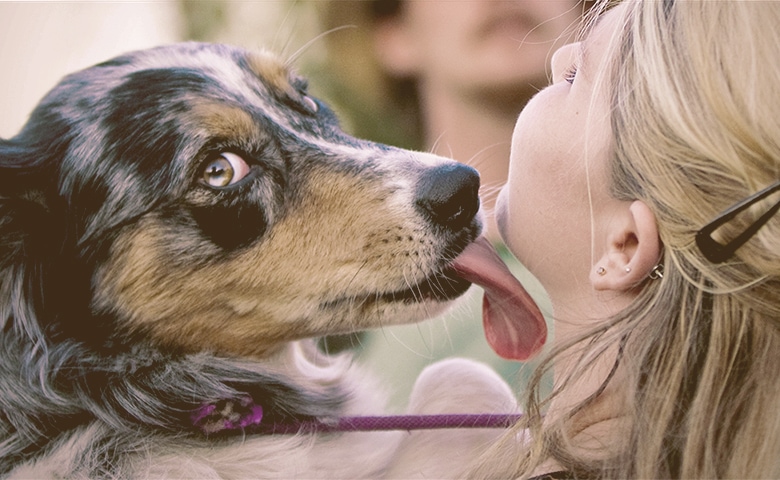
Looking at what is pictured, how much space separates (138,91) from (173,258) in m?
0.49

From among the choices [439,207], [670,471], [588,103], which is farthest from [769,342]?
[439,207]

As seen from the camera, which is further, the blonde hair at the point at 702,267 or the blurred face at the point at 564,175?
the blurred face at the point at 564,175

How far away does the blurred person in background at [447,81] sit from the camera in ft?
9.57

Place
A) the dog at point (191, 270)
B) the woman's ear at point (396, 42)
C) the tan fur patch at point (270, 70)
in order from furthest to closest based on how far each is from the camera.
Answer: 1. the woman's ear at point (396, 42)
2. the tan fur patch at point (270, 70)
3. the dog at point (191, 270)

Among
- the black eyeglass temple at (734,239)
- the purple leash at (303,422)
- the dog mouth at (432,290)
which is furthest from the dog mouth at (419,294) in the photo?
the black eyeglass temple at (734,239)

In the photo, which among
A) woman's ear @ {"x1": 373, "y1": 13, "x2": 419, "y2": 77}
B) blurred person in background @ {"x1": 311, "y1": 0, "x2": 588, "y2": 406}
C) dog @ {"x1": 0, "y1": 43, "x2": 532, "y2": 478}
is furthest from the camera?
woman's ear @ {"x1": 373, "y1": 13, "x2": 419, "y2": 77}

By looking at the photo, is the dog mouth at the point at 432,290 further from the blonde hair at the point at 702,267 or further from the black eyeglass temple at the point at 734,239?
the black eyeglass temple at the point at 734,239

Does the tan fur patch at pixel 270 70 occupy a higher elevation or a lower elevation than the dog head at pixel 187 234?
higher

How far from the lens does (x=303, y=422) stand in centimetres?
206

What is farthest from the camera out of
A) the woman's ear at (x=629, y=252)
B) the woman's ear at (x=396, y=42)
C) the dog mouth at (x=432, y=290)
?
the woman's ear at (x=396, y=42)

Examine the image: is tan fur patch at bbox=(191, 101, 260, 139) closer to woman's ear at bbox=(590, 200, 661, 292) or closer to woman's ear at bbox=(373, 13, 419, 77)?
woman's ear at bbox=(590, 200, 661, 292)

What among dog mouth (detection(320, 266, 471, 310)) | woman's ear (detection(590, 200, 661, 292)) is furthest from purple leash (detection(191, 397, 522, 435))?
woman's ear (detection(590, 200, 661, 292))

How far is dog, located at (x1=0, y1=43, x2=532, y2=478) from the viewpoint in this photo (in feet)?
6.36

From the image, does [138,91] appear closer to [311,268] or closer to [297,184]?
[297,184]
